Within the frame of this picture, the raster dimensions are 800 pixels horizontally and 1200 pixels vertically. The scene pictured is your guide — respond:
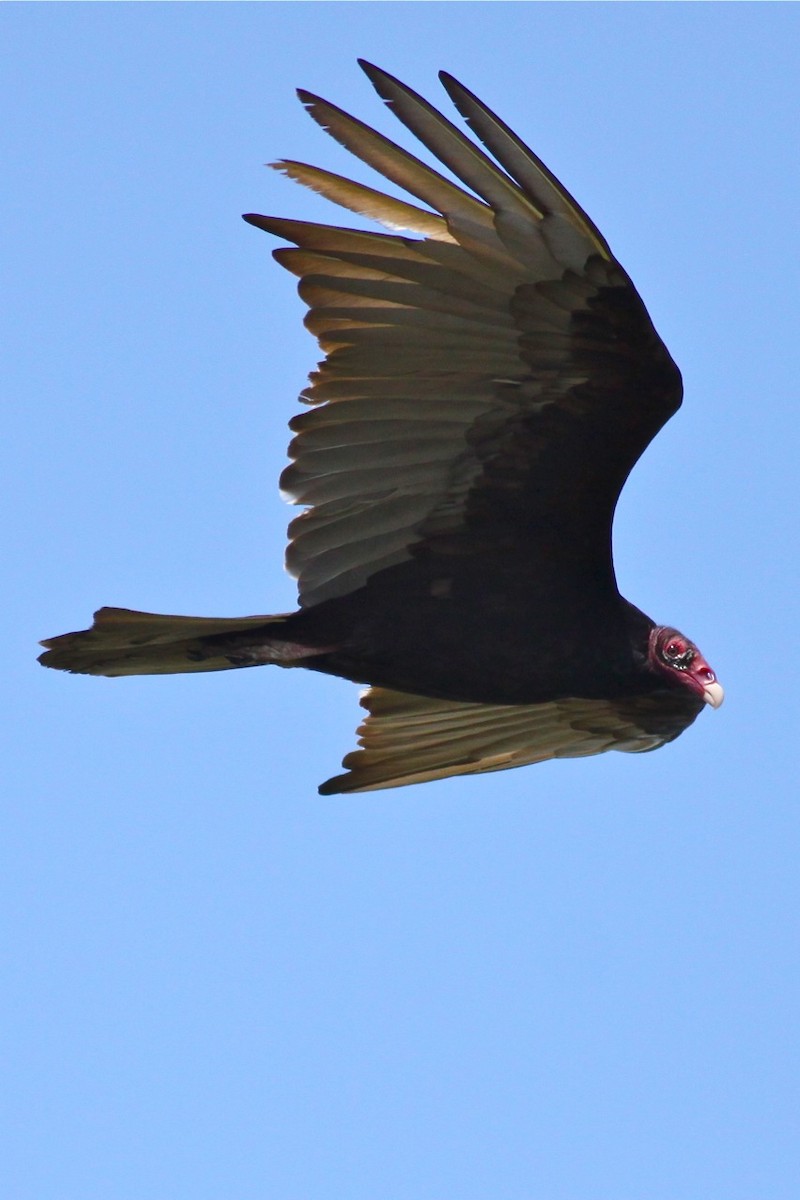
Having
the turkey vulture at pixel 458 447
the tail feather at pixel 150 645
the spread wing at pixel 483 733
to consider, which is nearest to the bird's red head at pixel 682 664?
the turkey vulture at pixel 458 447

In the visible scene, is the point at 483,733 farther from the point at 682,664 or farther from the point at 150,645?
the point at 150,645

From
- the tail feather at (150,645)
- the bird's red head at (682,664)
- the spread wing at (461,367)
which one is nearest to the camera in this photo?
the spread wing at (461,367)

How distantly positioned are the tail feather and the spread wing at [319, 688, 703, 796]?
1.01m

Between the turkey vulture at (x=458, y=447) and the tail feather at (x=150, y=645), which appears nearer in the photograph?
the turkey vulture at (x=458, y=447)

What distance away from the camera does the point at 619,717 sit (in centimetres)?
724

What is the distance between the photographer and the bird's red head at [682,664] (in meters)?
6.42

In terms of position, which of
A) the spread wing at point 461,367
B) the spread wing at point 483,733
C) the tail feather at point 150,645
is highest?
the spread wing at point 461,367

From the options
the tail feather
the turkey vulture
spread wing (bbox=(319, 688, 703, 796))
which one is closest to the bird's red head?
the turkey vulture

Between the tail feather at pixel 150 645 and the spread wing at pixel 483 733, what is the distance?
101 cm

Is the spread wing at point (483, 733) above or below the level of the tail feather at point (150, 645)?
below

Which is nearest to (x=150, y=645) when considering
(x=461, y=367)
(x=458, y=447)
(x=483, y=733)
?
(x=458, y=447)

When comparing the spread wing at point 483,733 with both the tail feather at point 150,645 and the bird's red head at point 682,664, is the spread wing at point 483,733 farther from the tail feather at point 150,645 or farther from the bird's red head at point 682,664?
the tail feather at point 150,645

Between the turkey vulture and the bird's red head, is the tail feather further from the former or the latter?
the bird's red head

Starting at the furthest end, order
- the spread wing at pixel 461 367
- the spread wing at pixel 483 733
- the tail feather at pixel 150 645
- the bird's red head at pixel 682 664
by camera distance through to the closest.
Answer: the spread wing at pixel 483 733 → the bird's red head at pixel 682 664 → the tail feather at pixel 150 645 → the spread wing at pixel 461 367
